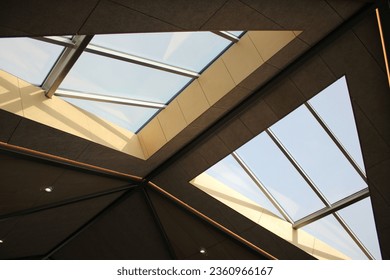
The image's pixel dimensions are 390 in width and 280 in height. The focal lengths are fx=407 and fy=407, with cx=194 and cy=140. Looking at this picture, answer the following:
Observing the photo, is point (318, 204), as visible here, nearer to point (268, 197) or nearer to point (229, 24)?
point (268, 197)

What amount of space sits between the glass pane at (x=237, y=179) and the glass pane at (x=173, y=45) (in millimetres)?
4932

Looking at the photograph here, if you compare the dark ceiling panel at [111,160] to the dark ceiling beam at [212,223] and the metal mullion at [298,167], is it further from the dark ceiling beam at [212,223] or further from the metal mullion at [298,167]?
the metal mullion at [298,167]

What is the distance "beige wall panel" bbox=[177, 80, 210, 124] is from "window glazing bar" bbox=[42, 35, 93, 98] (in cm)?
412

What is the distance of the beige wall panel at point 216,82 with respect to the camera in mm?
12789

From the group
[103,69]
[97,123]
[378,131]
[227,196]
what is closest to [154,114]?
[97,123]

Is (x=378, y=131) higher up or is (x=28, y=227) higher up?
(x=28, y=227)

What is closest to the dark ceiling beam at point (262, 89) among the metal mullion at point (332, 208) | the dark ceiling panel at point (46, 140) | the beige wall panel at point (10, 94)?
the dark ceiling panel at point (46, 140)

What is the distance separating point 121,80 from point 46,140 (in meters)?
3.12

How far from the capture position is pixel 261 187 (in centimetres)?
1778

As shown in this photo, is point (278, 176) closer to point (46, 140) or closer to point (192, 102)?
point (192, 102)

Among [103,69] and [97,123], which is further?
[97,123]

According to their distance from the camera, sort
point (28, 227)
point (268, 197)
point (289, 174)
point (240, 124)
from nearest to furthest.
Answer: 1. point (240, 124)
2. point (289, 174)
3. point (268, 197)
4. point (28, 227)

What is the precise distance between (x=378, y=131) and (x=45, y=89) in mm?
10453

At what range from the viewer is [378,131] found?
12328mm
